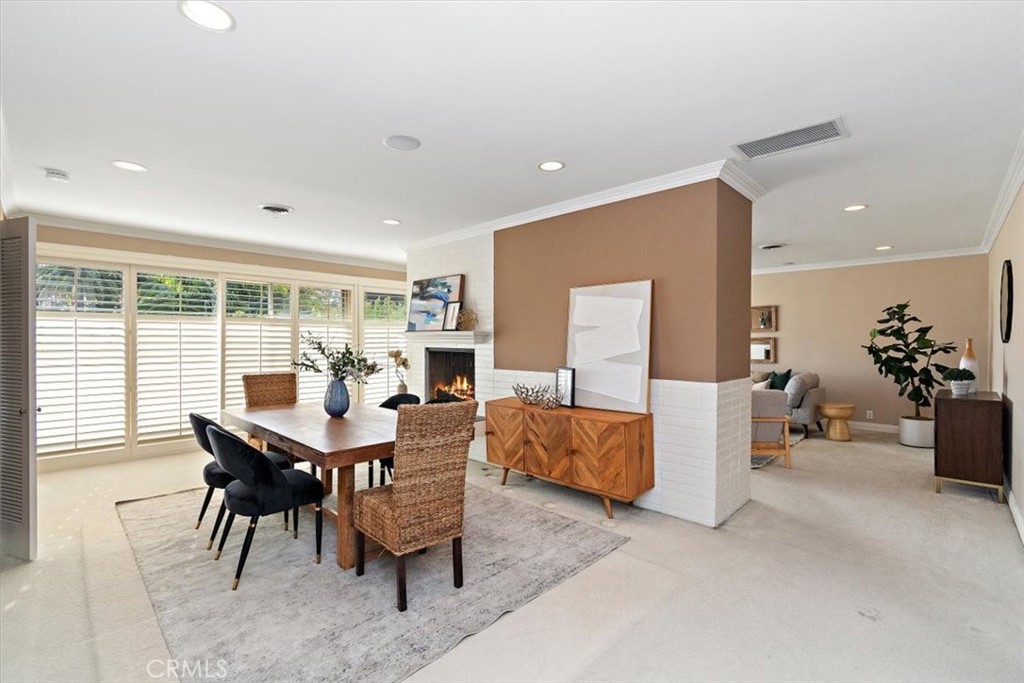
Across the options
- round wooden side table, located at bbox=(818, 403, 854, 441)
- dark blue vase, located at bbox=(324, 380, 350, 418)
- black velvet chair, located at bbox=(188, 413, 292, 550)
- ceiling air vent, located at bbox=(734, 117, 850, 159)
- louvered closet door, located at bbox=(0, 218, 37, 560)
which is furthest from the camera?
round wooden side table, located at bbox=(818, 403, 854, 441)

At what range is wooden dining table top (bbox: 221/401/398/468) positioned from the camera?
8.54 feet

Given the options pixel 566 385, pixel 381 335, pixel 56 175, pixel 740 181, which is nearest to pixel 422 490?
pixel 566 385

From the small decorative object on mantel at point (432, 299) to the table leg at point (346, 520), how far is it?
268cm

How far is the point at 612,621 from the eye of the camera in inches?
90.1

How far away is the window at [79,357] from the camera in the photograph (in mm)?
4793

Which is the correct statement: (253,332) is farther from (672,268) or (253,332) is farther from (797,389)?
(797,389)

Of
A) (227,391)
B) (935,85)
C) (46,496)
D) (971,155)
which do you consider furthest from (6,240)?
(971,155)

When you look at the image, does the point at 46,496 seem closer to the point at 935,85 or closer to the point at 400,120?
the point at 400,120

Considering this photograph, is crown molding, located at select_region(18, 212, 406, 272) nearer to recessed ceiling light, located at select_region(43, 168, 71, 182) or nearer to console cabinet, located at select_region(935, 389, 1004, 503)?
recessed ceiling light, located at select_region(43, 168, 71, 182)

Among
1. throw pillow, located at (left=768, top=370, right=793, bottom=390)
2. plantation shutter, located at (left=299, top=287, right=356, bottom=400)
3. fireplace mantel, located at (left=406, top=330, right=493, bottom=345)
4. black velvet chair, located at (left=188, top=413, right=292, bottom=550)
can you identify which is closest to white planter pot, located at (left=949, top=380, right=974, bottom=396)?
throw pillow, located at (left=768, top=370, right=793, bottom=390)

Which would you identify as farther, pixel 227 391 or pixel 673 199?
pixel 227 391

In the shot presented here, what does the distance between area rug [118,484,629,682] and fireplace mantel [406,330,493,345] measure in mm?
2005

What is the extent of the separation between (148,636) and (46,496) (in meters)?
2.93

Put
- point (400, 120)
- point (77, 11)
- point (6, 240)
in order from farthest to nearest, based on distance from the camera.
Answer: point (6, 240) → point (400, 120) → point (77, 11)
